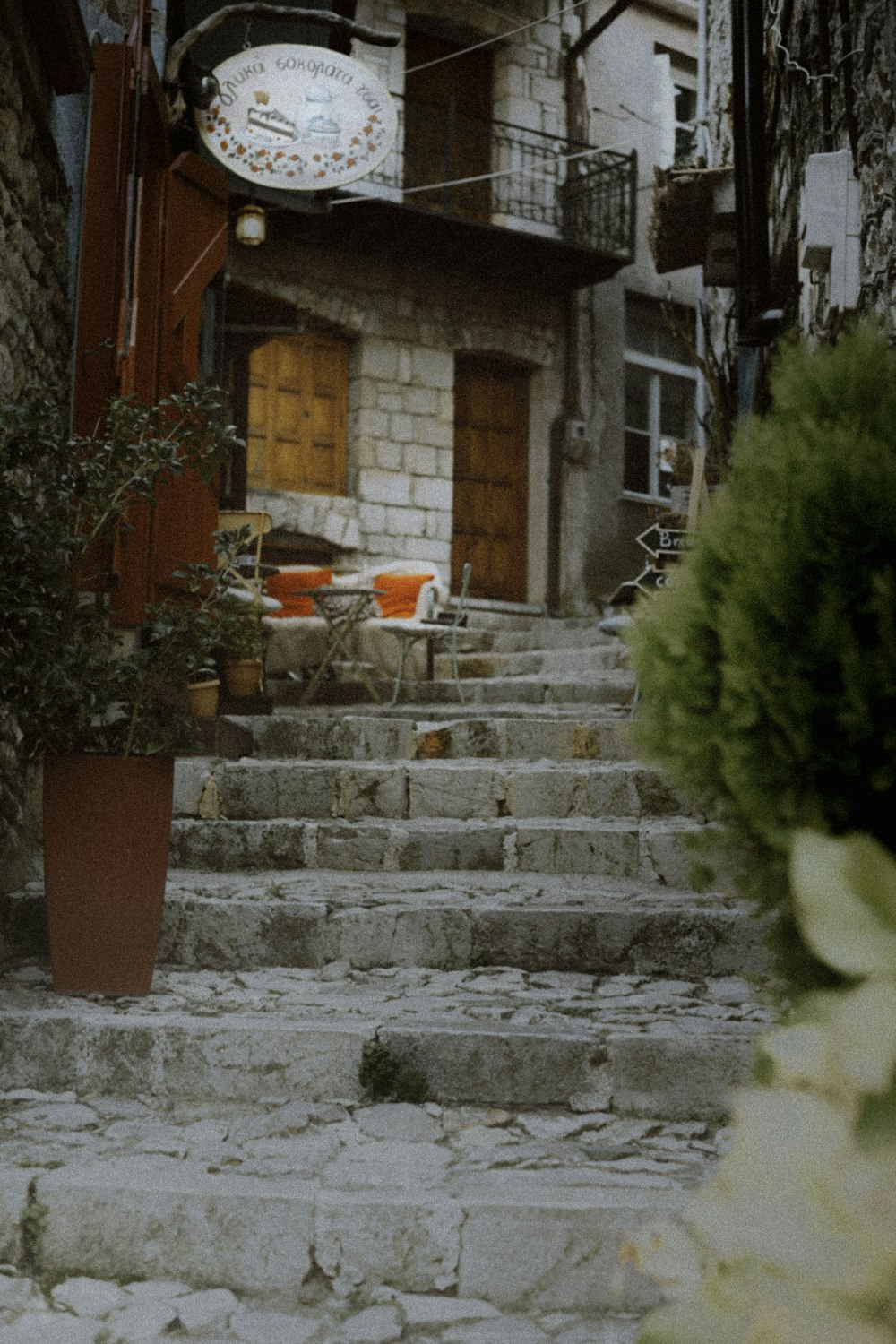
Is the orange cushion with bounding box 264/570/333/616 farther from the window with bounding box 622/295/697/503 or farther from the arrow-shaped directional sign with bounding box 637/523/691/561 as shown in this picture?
the window with bounding box 622/295/697/503

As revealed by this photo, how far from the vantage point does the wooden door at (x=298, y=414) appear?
414 inches

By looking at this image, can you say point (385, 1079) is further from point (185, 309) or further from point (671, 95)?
point (671, 95)

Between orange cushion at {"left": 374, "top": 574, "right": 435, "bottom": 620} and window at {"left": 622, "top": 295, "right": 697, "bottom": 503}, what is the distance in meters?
3.87

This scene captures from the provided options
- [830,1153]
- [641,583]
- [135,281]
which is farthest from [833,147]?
[830,1153]

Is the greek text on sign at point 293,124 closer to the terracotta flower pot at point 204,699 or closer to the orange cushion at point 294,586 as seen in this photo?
the terracotta flower pot at point 204,699

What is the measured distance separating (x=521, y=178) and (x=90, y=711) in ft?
32.8

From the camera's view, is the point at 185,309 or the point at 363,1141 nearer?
the point at 363,1141

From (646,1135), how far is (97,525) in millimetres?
2015

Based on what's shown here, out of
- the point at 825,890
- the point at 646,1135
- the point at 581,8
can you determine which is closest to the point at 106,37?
the point at 646,1135

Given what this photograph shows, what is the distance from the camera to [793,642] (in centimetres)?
106

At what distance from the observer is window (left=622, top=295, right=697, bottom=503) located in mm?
12898

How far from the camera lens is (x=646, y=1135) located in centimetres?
256

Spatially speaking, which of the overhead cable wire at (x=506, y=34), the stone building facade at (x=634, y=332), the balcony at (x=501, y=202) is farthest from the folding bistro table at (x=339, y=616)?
the overhead cable wire at (x=506, y=34)

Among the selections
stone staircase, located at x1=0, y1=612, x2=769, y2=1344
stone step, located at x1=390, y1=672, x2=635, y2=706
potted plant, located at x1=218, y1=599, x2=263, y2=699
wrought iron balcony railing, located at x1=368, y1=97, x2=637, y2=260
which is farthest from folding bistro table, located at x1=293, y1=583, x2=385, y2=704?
wrought iron balcony railing, located at x1=368, y1=97, x2=637, y2=260
